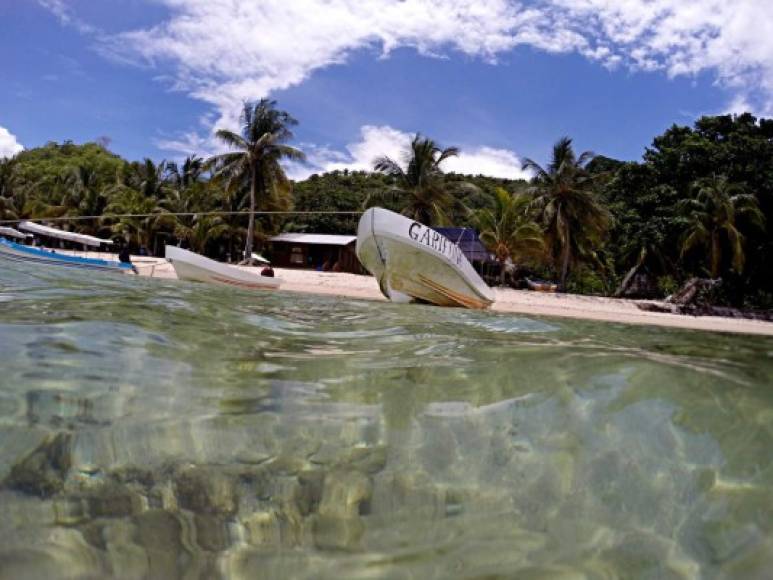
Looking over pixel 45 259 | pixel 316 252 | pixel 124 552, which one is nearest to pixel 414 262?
pixel 124 552

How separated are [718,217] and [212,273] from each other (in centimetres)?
2112

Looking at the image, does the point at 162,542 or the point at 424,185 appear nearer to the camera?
the point at 162,542

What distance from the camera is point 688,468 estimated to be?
2.09m

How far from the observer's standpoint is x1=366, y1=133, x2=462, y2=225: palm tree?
92.0 feet

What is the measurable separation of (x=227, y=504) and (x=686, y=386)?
245 cm

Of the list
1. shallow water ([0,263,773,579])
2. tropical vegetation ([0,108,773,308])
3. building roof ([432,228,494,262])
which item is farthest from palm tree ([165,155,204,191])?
shallow water ([0,263,773,579])

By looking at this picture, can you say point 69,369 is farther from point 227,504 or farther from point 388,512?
point 388,512

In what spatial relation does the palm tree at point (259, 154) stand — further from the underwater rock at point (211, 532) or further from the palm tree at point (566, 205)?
the underwater rock at point (211, 532)

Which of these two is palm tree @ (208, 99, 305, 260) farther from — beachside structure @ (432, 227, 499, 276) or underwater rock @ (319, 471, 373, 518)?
underwater rock @ (319, 471, 373, 518)

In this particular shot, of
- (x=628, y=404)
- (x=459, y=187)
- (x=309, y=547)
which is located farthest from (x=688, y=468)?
(x=459, y=187)

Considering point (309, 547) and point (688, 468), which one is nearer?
point (309, 547)

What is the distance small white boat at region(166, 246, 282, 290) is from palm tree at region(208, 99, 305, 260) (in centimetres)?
1422

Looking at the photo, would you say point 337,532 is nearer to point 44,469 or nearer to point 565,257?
point 44,469

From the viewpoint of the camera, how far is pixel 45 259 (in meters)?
16.5
